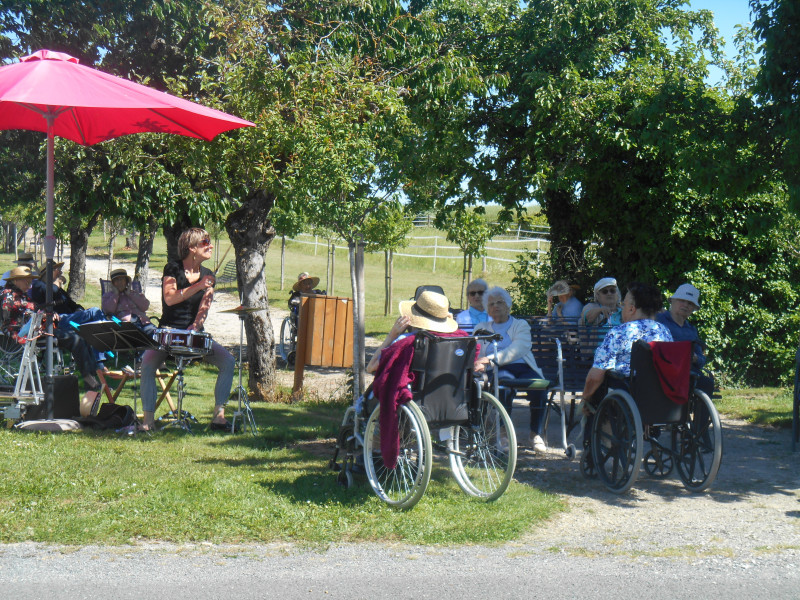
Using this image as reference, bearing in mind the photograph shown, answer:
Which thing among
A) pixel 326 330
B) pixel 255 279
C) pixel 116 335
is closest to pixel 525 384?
pixel 116 335

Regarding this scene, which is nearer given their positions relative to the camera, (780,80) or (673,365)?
(673,365)

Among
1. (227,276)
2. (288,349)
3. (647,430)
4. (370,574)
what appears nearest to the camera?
(370,574)

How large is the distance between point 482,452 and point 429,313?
103 cm

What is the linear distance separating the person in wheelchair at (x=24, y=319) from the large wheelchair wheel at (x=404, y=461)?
15.3ft

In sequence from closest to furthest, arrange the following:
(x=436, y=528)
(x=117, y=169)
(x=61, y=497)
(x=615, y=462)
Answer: (x=436, y=528) < (x=61, y=497) < (x=615, y=462) < (x=117, y=169)

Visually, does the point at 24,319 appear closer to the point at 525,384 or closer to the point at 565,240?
the point at 525,384

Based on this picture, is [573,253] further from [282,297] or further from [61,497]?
[282,297]

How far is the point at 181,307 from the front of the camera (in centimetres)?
730

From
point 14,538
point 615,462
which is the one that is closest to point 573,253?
point 615,462

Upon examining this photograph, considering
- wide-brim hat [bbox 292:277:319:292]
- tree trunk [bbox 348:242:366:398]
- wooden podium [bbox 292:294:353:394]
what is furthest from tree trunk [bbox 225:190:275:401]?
wide-brim hat [bbox 292:277:319:292]

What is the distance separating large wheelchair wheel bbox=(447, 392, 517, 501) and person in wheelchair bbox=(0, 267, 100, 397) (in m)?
4.99

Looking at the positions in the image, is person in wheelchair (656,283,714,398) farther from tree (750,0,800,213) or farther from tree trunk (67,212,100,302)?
tree trunk (67,212,100,302)

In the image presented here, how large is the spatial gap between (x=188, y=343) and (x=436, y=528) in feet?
10.0

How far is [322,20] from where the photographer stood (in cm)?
1012
